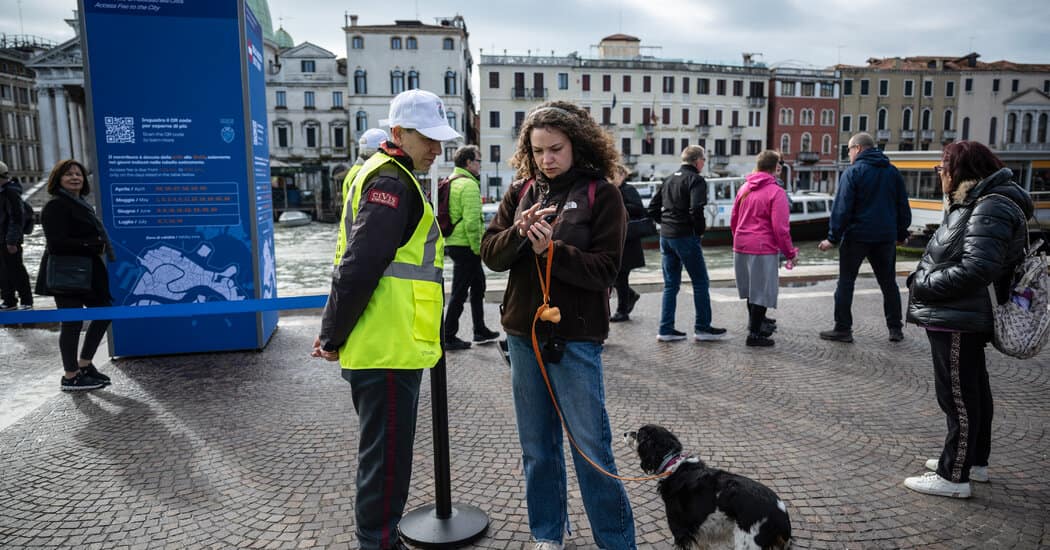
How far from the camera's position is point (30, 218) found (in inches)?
364

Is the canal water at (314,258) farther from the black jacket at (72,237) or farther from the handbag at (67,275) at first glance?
the handbag at (67,275)

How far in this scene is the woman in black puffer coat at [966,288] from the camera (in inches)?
126

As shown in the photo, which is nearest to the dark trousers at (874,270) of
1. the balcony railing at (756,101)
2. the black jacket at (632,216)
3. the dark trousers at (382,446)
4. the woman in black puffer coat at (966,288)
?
the black jacket at (632,216)

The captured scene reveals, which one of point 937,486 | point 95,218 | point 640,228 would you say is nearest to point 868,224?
point 640,228

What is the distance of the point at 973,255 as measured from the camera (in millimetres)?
3205

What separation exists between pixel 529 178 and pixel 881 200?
5.03 m

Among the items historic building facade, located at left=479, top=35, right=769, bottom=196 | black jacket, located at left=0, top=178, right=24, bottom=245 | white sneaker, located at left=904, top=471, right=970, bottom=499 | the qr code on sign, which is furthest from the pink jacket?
historic building facade, located at left=479, top=35, right=769, bottom=196

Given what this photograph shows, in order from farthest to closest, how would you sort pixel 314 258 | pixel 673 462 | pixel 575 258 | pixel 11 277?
pixel 314 258 < pixel 11 277 < pixel 673 462 < pixel 575 258

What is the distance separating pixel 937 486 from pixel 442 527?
2.50 m

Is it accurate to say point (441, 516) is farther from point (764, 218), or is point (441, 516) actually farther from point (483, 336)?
point (764, 218)

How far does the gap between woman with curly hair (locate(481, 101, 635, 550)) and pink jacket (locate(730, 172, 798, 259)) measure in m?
4.10

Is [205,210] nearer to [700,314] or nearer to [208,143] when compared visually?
[208,143]

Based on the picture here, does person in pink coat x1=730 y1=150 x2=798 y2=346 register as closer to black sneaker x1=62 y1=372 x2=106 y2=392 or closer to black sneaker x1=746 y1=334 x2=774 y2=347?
black sneaker x1=746 y1=334 x2=774 y2=347

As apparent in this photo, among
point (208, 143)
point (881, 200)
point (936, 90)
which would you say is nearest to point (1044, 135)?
point (936, 90)
